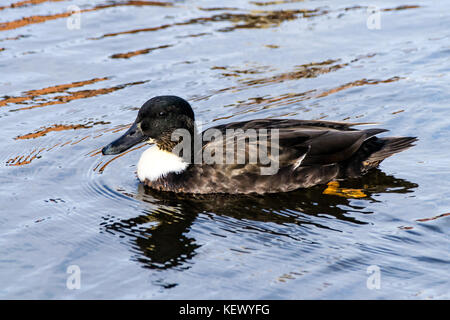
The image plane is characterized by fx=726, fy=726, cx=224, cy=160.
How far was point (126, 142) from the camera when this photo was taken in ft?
27.2

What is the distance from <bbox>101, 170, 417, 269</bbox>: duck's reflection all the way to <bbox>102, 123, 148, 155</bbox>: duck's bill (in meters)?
0.51

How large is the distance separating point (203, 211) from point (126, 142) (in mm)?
1363

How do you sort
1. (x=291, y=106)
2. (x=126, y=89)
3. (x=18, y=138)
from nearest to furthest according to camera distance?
(x=18, y=138) < (x=291, y=106) < (x=126, y=89)

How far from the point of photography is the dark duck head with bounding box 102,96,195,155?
325 inches

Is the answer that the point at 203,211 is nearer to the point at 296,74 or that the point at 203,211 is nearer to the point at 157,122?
the point at 157,122

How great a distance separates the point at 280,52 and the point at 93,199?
18.7ft

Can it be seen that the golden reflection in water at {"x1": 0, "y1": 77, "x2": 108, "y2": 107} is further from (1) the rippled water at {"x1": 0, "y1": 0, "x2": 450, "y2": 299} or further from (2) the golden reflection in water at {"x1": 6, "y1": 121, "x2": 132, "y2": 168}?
(2) the golden reflection in water at {"x1": 6, "y1": 121, "x2": 132, "y2": 168}

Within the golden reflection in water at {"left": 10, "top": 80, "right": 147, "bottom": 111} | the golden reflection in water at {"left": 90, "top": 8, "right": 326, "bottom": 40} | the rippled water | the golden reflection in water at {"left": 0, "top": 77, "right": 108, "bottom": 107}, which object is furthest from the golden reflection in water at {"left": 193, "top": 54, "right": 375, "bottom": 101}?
the golden reflection in water at {"left": 90, "top": 8, "right": 326, "bottom": 40}

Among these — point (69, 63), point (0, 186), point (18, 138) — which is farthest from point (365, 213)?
point (69, 63)

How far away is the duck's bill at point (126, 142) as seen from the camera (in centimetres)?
823

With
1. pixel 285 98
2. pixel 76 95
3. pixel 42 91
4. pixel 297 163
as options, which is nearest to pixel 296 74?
pixel 285 98
